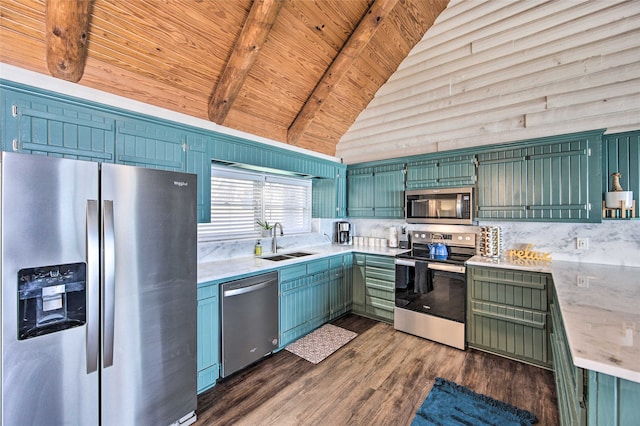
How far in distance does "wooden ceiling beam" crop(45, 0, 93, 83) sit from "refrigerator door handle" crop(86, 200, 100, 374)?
1228 mm

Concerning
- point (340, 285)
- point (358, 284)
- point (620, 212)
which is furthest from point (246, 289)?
point (620, 212)

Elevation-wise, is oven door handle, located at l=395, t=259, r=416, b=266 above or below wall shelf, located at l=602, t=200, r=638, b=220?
below

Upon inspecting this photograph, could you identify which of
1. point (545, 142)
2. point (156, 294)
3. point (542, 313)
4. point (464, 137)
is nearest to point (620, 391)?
point (542, 313)

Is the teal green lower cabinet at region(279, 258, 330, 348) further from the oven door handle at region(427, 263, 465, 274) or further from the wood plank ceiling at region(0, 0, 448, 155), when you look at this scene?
the wood plank ceiling at region(0, 0, 448, 155)

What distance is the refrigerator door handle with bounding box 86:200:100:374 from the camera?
1.48 metres

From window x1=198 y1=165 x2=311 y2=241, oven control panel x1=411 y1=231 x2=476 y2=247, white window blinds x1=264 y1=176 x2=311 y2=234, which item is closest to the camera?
window x1=198 y1=165 x2=311 y2=241

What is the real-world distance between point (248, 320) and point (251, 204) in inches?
60.5

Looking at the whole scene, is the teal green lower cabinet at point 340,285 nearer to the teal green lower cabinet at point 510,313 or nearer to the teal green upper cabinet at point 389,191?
the teal green upper cabinet at point 389,191

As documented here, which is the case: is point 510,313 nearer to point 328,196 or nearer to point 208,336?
point 328,196

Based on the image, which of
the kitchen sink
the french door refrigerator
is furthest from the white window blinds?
the french door refrigerator

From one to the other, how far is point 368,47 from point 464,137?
166 centimetres

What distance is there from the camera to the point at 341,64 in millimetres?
3082

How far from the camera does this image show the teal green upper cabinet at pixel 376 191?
411 centimetres

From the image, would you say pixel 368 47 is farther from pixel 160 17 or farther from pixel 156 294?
pixel 156 294
